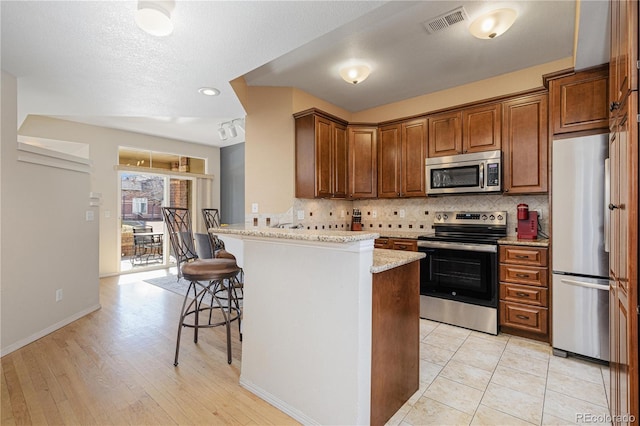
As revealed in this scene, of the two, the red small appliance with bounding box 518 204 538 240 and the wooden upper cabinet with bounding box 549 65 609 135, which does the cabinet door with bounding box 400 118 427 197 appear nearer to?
the red small appliance with bounding box 518 204 538 240

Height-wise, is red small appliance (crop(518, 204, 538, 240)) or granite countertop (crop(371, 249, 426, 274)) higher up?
red small appliance (crop(518, 204, 538, 240))

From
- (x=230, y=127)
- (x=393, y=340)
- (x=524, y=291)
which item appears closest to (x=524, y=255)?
(x=524, y=291)

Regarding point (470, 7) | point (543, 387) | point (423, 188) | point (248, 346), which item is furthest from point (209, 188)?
point (543, 387)

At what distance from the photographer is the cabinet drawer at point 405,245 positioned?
3.43 meters

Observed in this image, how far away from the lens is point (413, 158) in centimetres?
373

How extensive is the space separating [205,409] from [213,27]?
2413 mm

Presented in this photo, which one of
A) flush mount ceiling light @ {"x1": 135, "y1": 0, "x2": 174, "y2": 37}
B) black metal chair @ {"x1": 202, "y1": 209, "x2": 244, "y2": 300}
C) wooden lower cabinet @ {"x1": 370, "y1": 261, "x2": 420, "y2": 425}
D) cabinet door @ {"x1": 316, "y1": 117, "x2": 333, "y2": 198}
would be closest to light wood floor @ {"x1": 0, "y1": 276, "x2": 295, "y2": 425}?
wooden lower cabinet @ {"x1": 370, "y1": 261, "x2": 420, "y2": 425}

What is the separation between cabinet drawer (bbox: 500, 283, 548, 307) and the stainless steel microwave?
1000mm

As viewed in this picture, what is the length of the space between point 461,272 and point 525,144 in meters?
1.45

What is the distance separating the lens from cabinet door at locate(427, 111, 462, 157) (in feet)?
11.1

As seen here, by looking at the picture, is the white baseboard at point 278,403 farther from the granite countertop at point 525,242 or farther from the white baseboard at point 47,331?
the granite countertop at point 525,242

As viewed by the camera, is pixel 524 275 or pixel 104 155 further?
pixel 104 155

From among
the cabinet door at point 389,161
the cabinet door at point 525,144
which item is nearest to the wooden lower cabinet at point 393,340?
the cabinet door at point 525,144

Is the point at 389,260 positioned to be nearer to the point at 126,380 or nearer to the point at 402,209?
the point at 126,380
